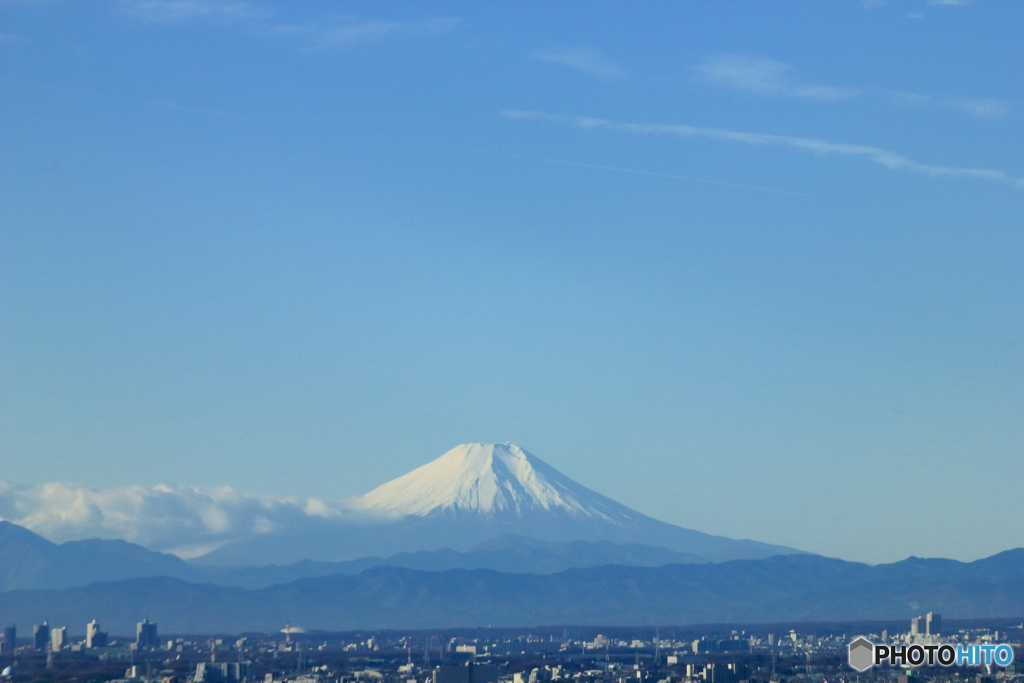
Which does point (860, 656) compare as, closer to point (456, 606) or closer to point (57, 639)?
point (57, 639)

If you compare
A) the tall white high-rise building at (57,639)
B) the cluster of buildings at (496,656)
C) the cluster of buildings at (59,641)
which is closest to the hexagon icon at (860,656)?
the cluster of buildings at (496,656)

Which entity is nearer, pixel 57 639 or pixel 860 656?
pixel 860 656

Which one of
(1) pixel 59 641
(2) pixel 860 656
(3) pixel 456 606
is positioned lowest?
(2) pixel 860 656

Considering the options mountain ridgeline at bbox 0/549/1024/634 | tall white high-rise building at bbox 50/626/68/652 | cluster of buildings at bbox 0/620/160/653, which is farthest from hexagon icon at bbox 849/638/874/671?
mountain ridgeline at bbox 0/549/1024/634

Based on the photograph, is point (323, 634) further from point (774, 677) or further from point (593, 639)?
point (774, 677)

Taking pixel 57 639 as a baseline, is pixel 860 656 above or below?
below

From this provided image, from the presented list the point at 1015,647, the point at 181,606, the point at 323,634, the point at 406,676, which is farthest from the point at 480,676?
the point at 181,606

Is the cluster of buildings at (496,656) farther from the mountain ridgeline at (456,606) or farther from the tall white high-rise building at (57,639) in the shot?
the mountain ridgeline at (456,606)

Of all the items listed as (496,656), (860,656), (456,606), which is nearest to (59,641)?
(496,656)

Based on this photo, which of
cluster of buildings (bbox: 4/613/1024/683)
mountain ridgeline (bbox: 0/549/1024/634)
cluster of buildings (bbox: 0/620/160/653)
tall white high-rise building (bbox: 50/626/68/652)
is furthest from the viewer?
mountain ridgeline (bbox: 0/549/1024/634)

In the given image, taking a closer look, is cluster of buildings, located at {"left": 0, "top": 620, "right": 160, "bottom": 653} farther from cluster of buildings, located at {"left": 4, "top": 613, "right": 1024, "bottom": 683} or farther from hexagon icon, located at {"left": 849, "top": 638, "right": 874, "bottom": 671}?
hexagon icon, located at {"left": 849, "top": 638, "right": 874, "bottom": 671}

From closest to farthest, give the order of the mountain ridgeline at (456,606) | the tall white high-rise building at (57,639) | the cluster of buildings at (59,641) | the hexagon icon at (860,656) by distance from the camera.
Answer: the hexagon icon at (860,656), the cluster of buildings at (59,641), the tall white high-rise building at (57,639), the mountain ridgeline at (456,606)

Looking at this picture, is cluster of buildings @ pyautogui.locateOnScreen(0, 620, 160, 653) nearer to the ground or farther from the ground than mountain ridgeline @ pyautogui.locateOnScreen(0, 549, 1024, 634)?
nearer to the ground
